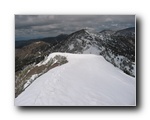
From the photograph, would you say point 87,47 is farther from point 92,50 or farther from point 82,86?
point 82,86

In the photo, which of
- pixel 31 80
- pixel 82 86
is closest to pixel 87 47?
pixel 82 86

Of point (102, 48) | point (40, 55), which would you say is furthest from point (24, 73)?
point (102, 48)

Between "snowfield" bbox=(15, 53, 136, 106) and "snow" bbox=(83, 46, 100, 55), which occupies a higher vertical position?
"snow" bbox=(83, 46, 100, 55)

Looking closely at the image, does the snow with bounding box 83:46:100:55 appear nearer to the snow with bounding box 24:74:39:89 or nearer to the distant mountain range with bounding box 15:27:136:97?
the distant mountain range with bounding box 15:27:136:97

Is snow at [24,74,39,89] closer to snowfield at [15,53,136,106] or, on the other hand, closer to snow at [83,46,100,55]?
snowfield at [15,53,136,106]

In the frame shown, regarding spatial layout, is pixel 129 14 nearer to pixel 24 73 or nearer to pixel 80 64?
pixel 80 64

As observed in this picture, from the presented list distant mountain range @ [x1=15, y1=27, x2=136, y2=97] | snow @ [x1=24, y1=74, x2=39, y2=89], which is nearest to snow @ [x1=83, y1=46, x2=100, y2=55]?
distant mountain range @ [x1=15, y1=27, x2=136, y2=97]

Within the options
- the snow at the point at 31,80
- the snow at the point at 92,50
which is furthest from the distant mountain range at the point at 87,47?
the snow at the point at 31,80

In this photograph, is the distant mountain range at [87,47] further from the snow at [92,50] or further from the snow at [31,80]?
the snow at [31,80]
